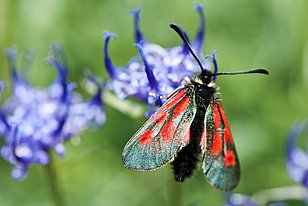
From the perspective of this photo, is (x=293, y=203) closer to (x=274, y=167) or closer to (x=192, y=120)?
(x=274, y=167)

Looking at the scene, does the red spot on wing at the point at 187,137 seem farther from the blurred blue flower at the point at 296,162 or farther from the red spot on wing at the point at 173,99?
Result: the blurred blue flower at the point at 296,162

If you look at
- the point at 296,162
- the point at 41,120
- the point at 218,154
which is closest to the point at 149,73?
the point at 218,154

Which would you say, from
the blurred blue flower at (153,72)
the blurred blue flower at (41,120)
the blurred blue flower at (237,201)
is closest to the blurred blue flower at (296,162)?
the blurred blue flower at (237,201)

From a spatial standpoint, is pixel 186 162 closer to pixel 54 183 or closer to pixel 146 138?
pixel 146 138

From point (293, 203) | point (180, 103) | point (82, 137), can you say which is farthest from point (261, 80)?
point (180, 103)

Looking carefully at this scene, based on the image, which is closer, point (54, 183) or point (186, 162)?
point (186, 162)

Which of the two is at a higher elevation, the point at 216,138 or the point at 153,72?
the point at 153,72

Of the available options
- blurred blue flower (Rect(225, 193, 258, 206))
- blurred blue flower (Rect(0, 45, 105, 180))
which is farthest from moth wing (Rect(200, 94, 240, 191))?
blurred blue flower (Rect(0, 45, 105, 180))
